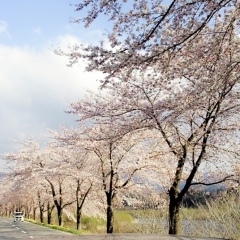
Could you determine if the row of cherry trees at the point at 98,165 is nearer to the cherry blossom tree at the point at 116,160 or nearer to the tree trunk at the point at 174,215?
the cherry blossom tree at the point at 116,160

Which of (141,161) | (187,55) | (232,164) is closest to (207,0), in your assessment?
(187,55)

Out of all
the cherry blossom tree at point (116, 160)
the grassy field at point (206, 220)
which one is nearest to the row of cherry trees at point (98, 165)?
the cherry blossom tree at point (116, 160)

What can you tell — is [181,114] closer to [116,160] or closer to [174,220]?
[174,220]

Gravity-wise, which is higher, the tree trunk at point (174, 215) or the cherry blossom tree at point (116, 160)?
the cherry blossom tree at point (116, 160)

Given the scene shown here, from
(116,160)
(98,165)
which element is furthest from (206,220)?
(98,165)

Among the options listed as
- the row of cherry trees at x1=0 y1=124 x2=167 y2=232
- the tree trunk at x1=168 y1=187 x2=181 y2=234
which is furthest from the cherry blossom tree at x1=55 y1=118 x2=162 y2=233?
the tree trunk at x1=168 y1=187 x2=181 y2=234

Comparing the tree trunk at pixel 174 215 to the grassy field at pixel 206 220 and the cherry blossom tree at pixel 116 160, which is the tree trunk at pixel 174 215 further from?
the cherry blossom tree at pixel 116 160

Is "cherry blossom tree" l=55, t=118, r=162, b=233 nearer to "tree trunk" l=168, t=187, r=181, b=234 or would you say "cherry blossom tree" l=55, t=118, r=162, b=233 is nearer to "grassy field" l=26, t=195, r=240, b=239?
"grassy field" l=26, t=195, r=240, b=239

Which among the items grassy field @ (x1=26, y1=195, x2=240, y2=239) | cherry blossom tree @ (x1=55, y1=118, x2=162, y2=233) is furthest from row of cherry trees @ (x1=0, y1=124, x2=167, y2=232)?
grassy field @ (x1=26, y1=195, x2=240, y2=239)

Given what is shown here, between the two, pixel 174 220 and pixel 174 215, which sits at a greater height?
pixel 174 215

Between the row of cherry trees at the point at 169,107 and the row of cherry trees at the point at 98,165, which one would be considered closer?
the row of cherry trees at the point at 169,107

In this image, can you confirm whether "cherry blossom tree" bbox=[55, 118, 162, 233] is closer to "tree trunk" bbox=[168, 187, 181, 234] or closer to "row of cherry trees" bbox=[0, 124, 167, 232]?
"row of cherry trees" bbox=[0, 124, 167, 232]

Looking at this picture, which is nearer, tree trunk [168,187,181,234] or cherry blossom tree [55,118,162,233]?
tree trunk [168,187,181,234]

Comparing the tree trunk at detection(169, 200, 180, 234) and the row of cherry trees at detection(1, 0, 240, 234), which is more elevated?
the row of cherry trees at detection(1, 0, 240, 234)
